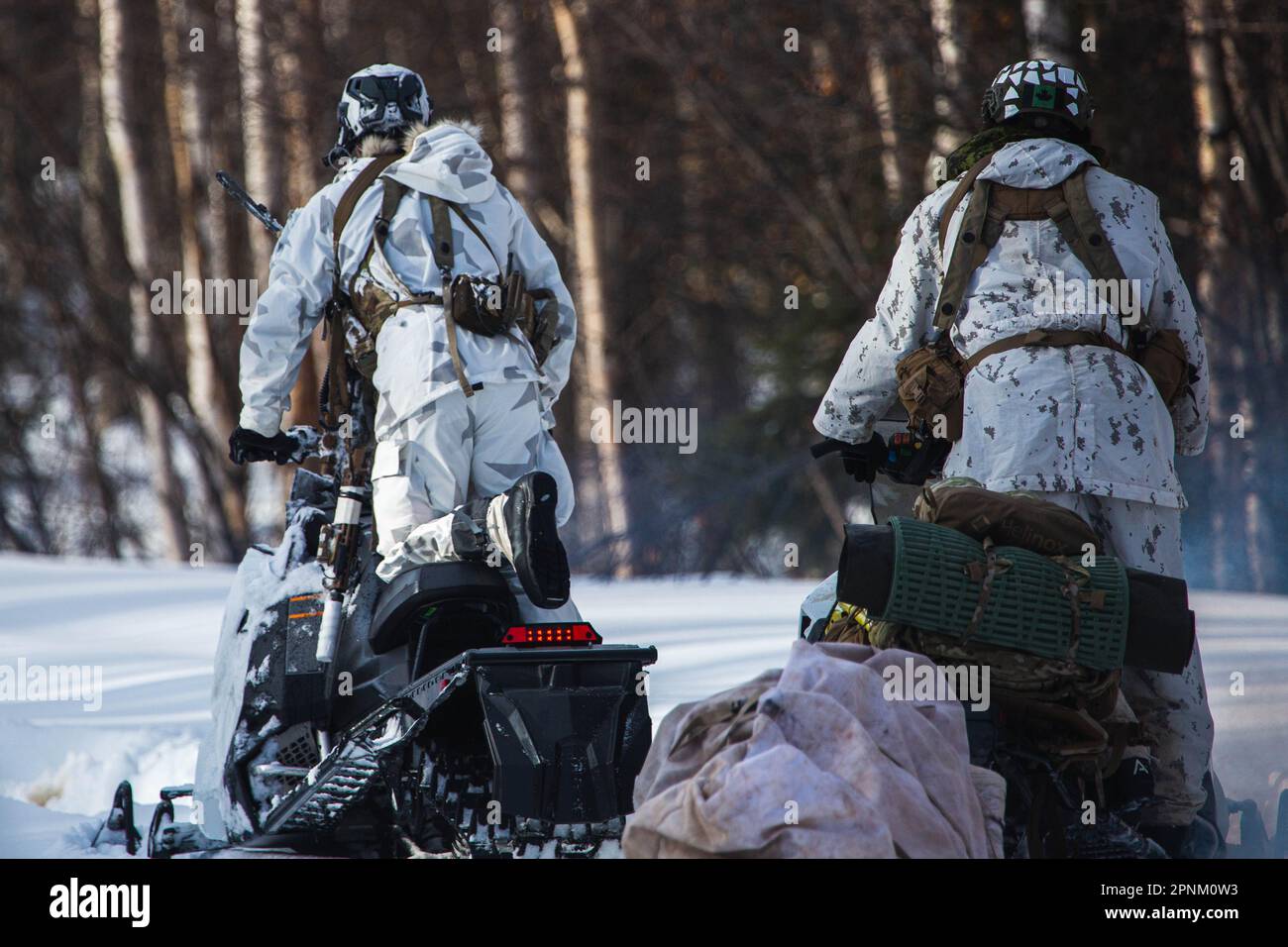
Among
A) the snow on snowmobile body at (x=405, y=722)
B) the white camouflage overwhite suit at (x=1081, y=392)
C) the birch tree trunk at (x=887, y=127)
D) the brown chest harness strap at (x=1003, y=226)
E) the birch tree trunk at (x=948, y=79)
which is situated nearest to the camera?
the snow on snowmobile body at (x=405, y=722)

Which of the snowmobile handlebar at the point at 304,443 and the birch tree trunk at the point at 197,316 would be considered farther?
the birch tree trunk at the point at 197,316

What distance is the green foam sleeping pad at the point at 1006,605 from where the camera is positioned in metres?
3.21

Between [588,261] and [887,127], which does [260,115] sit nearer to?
[588,261]

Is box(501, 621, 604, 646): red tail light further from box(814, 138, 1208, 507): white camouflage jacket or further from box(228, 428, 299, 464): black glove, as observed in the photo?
box(228, 428, 299, 464): black glove

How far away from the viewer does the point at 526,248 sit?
4.98m

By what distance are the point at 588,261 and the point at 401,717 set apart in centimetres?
1177

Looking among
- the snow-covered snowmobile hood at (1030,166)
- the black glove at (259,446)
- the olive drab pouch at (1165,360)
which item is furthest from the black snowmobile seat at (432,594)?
the olive drab pouch at (1165,360)

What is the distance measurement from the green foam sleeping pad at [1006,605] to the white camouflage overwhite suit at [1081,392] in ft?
1.62

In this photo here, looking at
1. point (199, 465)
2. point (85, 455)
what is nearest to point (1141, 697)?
point (199, 465)

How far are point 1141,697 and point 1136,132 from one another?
29.0 feet

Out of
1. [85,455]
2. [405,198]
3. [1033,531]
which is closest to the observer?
[1033,531]

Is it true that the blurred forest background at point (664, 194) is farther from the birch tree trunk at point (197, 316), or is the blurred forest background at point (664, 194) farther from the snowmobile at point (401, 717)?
the snowmobile at point (401, 717)
